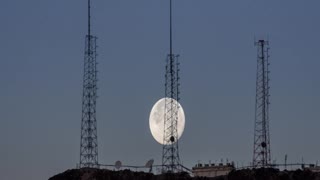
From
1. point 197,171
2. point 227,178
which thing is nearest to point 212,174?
point 197,171

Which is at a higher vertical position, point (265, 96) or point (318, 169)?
point (265, 96)

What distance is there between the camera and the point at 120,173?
6314 inches

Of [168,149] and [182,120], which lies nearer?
[168,149]

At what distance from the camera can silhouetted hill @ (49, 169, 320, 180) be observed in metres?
147

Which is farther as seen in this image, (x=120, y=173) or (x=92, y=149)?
(x=120, y=173)

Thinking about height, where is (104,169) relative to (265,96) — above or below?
below

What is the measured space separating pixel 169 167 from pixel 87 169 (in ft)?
45.4

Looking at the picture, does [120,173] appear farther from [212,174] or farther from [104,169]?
[212,174]

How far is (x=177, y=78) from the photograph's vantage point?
155375mm

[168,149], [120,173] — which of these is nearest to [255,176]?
[168,149]

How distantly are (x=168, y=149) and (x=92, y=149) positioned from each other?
446 inches

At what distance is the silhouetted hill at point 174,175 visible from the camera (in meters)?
147

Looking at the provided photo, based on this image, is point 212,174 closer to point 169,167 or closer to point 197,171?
point 197,171

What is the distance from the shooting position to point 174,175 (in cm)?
15212
